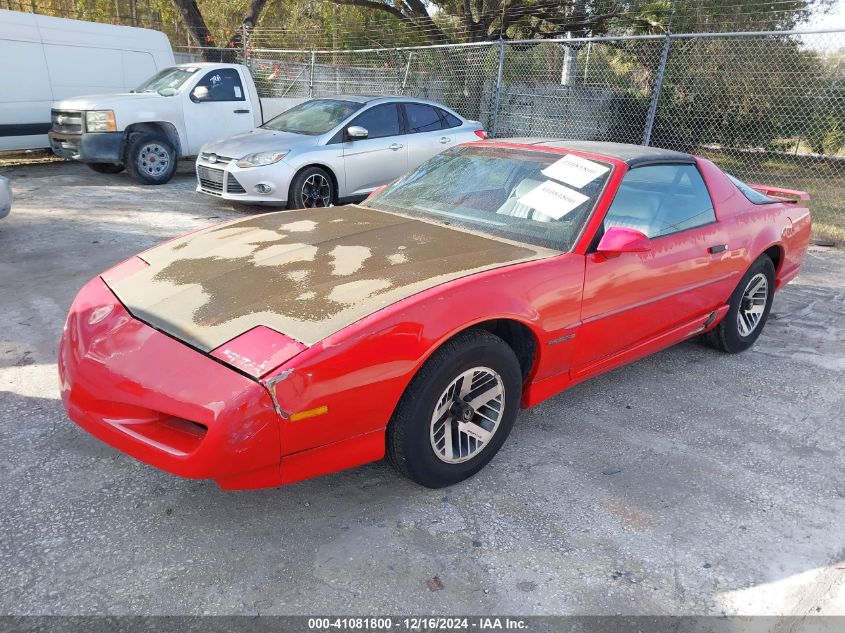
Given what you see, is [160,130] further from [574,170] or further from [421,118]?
[574,170]

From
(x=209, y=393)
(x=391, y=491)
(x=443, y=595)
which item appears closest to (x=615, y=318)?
(x=391, y=491)

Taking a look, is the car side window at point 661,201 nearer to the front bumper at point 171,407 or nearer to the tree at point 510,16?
the front bumper at point 171,407

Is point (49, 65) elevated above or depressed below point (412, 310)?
above

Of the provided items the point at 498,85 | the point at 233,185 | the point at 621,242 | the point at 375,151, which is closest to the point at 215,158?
the point at 233,185

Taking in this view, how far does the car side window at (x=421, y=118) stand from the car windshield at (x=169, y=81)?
145 inches

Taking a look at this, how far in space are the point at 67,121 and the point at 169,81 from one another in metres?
1.62

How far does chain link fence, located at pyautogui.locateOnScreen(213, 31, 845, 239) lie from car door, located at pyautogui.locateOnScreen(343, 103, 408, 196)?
433 cm

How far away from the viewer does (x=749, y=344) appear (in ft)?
14.6

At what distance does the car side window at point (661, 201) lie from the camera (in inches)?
133

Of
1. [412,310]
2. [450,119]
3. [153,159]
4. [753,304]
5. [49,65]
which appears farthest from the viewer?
[49,65]

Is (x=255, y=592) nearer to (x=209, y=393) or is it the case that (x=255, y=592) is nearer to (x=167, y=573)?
(x=167, y=573)

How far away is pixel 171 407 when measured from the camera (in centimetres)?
218

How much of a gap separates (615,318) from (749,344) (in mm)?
1805

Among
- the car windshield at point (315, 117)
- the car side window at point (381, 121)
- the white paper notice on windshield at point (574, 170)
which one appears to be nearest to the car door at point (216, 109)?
the car windshield at point (315, 117)
